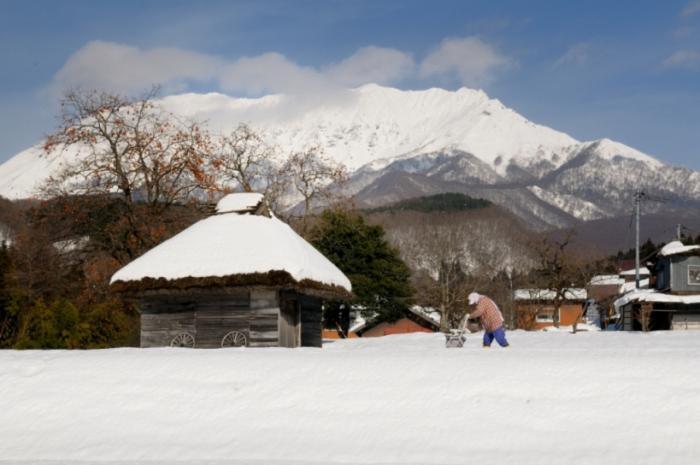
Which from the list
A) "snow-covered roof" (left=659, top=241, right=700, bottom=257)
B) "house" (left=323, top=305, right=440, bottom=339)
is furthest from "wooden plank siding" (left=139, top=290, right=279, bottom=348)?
"snow-covered roof" (left=659, top=241, right=700, bottom=257)

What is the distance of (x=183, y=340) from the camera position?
24453mm

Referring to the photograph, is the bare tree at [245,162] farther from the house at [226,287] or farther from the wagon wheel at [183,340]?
the wagon wheel at [183,340]

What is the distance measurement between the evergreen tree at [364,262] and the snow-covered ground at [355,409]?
34295mm

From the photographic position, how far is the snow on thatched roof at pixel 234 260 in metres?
23.2

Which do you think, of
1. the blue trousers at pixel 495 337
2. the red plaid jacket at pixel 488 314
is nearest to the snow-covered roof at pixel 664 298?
the blue trousers at pixel 495 337

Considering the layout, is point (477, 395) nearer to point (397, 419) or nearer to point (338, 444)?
point (397, 419)

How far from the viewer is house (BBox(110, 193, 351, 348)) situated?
23.3m

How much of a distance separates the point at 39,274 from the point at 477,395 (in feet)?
111

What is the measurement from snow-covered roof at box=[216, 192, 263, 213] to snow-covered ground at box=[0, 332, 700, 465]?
42.5 ft

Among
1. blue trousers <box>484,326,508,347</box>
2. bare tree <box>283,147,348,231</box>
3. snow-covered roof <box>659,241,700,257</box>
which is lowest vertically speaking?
blue trousers <box>484,326,508,347</box>

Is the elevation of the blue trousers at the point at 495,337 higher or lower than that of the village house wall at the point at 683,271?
lower

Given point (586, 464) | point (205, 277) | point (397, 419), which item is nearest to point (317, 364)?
point (397, 419)

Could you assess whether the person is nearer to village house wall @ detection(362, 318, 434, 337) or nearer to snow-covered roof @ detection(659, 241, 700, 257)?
snow-covered roof @ detection(659, 241, 700, 257)

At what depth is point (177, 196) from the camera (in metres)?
36.9
